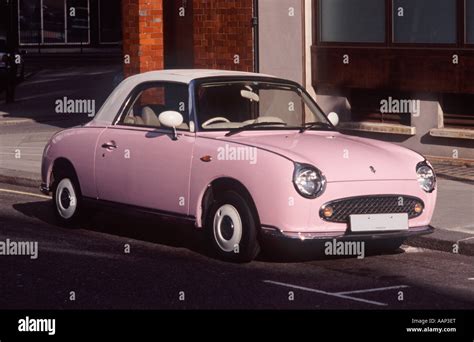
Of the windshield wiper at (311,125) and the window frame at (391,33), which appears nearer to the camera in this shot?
the windshield wiper at (311,125)

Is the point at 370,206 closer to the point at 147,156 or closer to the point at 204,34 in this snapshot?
the point at 147,156

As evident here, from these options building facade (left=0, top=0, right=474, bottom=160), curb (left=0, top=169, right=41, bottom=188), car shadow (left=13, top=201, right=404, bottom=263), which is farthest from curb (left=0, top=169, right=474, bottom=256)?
curb (left=0, top=169, right=41, bottom=188)

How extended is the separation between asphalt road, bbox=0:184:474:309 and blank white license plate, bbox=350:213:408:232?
1.12 feet

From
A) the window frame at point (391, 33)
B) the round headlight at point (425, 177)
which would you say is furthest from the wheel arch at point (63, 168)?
the window frame at point (391, 33)

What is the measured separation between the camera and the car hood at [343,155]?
1070 centimetres

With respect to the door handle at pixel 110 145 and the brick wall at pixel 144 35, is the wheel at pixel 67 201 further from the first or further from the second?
the brick wall at pixel 144 35

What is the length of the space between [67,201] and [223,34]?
28.9 ft

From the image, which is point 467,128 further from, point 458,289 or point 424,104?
point 458,289

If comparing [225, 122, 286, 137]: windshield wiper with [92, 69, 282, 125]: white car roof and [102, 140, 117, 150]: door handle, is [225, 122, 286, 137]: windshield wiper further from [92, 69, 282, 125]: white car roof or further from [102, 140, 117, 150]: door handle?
[102, 140, 117, 150]: door handle

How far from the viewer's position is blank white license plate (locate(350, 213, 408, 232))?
10.7m

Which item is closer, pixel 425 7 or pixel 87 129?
pixel 87 129

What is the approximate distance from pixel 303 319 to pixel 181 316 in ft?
2.65

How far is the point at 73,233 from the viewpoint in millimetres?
12719

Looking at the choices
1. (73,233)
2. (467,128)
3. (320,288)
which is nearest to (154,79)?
(73,233)
